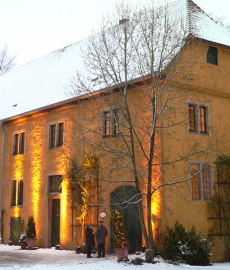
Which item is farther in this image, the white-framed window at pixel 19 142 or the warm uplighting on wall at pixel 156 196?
the white-framed window at pixel 19 142

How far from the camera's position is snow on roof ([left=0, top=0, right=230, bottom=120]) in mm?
20922

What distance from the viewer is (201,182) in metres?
19.7

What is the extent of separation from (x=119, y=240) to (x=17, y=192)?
34.1 ft

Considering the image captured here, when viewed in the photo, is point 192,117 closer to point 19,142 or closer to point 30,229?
point 30,229

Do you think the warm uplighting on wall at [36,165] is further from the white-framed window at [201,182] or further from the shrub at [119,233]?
the white-framed window at [201,182]

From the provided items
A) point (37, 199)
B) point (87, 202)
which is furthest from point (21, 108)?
point (87, 202)

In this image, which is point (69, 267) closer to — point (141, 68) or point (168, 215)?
point (168, 215)

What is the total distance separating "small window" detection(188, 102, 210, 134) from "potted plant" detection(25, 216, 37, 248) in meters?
8.89

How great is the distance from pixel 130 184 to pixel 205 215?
3.19 metres

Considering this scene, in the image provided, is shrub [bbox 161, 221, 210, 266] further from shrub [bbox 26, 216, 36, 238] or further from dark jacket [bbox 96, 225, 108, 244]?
Answer: shrub [bbox 26, 216, 36, 238]

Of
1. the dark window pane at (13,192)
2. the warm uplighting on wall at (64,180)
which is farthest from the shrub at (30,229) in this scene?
the dark window pane at (13,192)

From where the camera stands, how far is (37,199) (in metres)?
24.4

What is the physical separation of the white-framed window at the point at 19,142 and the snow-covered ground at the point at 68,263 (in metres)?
7.44

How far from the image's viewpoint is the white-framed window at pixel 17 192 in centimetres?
2600
